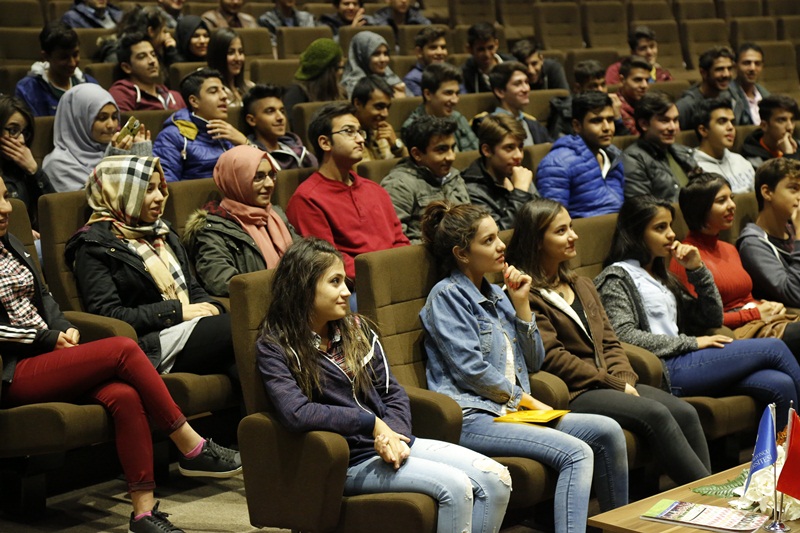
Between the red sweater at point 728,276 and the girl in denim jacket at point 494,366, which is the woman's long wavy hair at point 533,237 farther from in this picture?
the red sweater at point 728,276

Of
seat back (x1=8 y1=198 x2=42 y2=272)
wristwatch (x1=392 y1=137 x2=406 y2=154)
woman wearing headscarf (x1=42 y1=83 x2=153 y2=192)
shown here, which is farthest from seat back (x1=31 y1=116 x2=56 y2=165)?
wristwatch (x1=392 y1=137 x2=406 y2=154)

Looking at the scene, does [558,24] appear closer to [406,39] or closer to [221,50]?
[406,39]

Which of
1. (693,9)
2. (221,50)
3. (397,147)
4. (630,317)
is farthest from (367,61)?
(693,9)

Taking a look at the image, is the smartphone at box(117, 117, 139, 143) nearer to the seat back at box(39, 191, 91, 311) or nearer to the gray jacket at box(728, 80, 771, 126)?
the seat back at box(39, 191, 91, 311)

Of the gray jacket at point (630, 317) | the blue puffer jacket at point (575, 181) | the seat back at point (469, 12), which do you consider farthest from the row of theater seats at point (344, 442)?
the seat back at point (469, 12)

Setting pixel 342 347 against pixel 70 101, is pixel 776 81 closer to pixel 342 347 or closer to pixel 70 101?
pixel 70 101

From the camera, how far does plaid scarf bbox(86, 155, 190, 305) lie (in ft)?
10.3

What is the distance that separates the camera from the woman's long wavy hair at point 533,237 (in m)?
3.15

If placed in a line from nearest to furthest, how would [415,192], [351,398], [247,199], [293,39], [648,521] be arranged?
[648,521], [351,398], [247,199], [415,192], [293,39]

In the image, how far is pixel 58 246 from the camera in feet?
10.3

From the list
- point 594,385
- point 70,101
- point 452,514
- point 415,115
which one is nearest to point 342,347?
point 452,514

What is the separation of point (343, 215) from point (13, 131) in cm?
113

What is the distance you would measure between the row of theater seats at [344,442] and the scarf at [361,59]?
2.48 metres

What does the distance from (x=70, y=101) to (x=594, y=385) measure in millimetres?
2127
